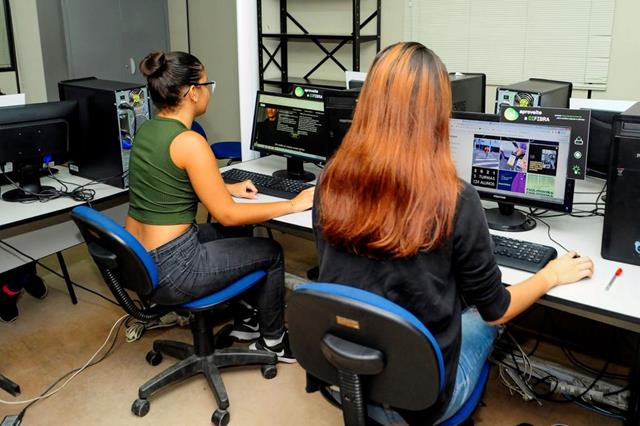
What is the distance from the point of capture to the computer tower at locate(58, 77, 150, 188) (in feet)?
8.33

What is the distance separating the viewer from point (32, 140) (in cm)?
235

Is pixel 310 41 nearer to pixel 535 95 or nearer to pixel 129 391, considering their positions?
pixel 535 95

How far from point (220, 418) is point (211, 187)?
2.67ft

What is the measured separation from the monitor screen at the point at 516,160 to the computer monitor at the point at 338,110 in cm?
51

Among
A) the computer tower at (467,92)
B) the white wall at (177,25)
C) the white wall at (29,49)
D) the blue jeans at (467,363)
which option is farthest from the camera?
the white wall at (177,25)

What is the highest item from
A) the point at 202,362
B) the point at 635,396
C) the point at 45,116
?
the point at 45,116

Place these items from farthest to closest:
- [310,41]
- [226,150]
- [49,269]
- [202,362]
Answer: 1. [310,41]
2. [226,150]
3. [49,269]
4. [202,362]

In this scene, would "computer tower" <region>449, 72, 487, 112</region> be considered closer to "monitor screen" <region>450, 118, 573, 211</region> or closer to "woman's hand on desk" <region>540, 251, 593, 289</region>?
"monitor screen" <region>450, 118, 573, 211</region>

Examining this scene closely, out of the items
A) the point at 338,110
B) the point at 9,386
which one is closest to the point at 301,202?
the point at 338,110

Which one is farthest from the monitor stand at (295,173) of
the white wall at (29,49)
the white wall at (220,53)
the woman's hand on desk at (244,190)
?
the white wall at (29,49)

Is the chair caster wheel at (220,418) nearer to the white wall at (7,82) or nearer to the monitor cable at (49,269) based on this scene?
the monitor cable at (49,269)

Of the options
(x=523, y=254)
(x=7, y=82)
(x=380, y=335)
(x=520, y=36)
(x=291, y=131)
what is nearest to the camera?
(x=380, y=335)

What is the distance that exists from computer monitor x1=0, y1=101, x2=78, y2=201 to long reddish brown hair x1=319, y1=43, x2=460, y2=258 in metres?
1.67

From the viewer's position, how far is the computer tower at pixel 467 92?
227 centimetres
